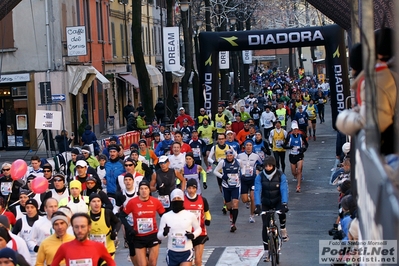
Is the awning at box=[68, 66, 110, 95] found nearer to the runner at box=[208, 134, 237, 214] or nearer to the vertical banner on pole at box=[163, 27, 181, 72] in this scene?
the vertical banner on pole at box=[163, 27, 181, 72]

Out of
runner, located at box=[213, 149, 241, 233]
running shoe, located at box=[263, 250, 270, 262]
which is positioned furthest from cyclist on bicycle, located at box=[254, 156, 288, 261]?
runner, located at box=[213, 149, 241, 233]

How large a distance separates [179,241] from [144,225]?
1024 millimetres

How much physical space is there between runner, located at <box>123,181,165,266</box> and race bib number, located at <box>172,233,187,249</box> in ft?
3.09

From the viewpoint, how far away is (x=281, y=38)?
27547 millimetres

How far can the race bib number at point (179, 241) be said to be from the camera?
35.8 feet

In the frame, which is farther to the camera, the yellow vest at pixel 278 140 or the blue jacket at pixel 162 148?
the yellow vest at pixel 278 140

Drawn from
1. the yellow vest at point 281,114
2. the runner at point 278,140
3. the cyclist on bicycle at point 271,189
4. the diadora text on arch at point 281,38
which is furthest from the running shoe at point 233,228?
the yellow vest at point 281,114

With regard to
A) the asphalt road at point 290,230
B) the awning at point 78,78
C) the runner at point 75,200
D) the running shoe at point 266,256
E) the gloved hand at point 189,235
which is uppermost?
the awning at point 78,78

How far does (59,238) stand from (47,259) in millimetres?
247

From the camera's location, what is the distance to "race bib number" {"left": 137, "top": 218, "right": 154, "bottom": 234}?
11.8 meters

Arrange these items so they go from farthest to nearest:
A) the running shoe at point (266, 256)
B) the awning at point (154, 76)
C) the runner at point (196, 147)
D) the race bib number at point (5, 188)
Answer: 1. the awning at point (154, 76)
2. the runner at point (196, 147)
3. the race bib number at point (5, 188)
4. the running shoe at point (266, 256)

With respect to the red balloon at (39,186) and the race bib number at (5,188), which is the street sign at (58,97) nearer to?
the race bib number at (5,188)

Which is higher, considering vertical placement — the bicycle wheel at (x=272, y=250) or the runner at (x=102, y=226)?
the runner at (x=102, y=226)

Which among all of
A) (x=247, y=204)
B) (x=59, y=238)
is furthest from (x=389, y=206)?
(x=247, y=204)
